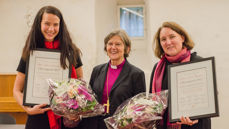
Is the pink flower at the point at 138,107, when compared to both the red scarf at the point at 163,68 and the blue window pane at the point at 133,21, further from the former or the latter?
the blue window pane at the point at 133,21

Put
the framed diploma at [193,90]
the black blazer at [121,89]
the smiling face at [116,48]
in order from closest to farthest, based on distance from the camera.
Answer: the framed diploma at [193,90]
the black blazer at [121,89]
the smiling face at [116,48]

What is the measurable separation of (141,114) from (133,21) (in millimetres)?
3219

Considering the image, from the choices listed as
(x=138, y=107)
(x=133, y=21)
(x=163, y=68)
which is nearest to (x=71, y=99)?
(x=138, y=107)

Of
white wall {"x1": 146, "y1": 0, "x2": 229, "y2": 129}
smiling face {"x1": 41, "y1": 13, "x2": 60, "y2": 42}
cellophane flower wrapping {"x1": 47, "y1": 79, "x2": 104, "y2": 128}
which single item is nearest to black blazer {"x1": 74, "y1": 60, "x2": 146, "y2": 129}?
cellophane flower wrapping {"x1": 47, "y1": 79, "x2": 104, "y2": 128}

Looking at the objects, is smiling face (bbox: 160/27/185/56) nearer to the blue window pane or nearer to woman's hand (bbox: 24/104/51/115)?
woman's hand (bbox: 24/104/51/115)

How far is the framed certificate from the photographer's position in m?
1.74

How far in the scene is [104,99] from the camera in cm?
200

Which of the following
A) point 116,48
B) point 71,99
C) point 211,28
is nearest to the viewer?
point 71,99

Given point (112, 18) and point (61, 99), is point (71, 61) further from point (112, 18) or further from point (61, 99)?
point (112, 18)

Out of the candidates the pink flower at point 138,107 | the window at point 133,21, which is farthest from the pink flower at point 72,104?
the window at point 133,21

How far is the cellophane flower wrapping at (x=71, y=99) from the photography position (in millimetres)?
1559

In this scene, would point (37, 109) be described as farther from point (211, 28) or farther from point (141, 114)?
point (211, 28)

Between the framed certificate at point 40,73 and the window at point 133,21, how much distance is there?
2.83 metres

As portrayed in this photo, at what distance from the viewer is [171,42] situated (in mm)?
1765
